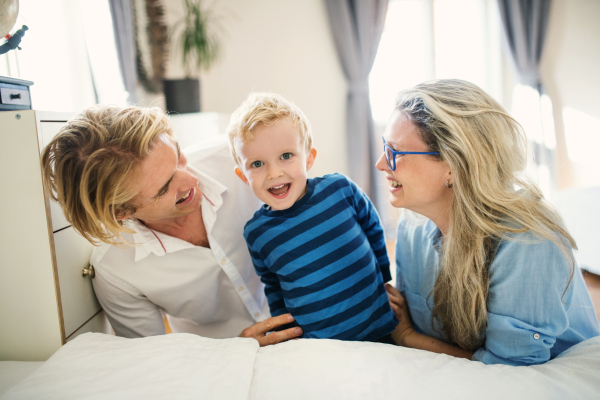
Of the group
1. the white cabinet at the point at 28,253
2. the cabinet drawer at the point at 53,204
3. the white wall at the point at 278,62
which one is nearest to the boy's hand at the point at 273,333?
the white cabinet at the point at 28,253

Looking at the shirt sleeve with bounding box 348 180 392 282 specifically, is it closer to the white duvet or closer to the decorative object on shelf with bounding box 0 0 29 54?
the white duvet

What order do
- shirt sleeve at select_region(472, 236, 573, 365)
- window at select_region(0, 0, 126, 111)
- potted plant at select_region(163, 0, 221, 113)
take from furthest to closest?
potted plant at select_region(163, 0, 221, 113) < window at select_region(0, 0, 126, 111) < shirt sleeve at select_region(472, 236, 573, 365)

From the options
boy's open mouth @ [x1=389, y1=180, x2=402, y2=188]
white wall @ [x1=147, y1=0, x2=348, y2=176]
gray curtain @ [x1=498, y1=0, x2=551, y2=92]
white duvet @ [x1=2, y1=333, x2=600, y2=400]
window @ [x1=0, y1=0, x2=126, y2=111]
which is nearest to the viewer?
white duvet @ [x1=2, y1=333, x2=600, y2=400]

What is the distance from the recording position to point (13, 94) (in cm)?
122

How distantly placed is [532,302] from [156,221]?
3.86 feet

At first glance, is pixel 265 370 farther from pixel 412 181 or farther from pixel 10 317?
pixel 10 317

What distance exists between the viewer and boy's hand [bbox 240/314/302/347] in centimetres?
123

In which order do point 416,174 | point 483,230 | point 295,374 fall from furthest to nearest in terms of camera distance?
point 416,174 → point 483,230 → point 295,374

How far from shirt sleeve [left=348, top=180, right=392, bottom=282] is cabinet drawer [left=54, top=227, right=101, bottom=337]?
0.95 m

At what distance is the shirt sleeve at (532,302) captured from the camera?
896 mm

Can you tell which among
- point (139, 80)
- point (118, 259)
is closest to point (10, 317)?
point (118, 259)

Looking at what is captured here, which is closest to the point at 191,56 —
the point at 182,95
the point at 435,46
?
the point at 182,95

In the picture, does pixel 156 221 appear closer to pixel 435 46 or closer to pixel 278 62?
pixel 278 62

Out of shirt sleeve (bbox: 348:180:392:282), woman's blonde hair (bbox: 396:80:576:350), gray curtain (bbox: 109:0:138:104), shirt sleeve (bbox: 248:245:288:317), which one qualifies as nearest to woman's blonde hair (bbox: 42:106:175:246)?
shirt sleeve (bbox: 248:245:288:317)
